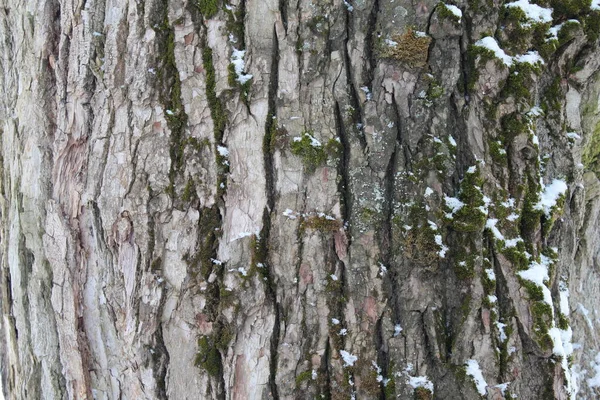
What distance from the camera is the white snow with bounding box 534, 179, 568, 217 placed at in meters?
1.78

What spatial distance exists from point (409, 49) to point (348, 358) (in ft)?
3.48

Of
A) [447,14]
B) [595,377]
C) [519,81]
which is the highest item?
[447,14]

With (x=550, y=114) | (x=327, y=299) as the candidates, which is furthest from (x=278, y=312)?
(x=550, y=114)

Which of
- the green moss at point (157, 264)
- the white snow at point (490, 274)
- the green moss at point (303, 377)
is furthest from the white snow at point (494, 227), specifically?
the green moss at point (157, 264)

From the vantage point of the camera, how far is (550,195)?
1831mm

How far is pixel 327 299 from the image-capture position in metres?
1.66

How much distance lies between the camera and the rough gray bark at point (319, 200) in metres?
1.66

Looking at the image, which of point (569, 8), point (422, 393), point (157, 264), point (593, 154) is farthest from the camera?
point (593, 154)

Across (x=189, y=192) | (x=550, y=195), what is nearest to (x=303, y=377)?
(x=189, y=192)

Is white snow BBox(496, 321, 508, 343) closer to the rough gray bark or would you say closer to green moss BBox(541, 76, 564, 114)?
the rough gray bark

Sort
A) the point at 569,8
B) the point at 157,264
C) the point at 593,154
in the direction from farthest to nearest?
the point at 593,154
the point at 569,8
the point at 157,264

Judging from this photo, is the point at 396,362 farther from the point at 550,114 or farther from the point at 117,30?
the point at 117,30

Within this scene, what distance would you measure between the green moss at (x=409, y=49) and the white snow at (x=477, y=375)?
1.02m

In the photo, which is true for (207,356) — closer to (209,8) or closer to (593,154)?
(209,8)
